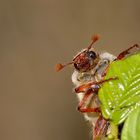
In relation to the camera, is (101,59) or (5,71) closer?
(101,59)

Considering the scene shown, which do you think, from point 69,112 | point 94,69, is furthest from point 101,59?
point 69,112

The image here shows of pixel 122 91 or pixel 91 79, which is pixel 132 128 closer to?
pixel 122 91

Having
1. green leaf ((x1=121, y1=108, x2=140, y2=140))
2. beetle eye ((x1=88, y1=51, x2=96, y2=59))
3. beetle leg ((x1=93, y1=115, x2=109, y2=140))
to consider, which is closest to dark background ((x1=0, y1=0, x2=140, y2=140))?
beetle eye ((x1=88, y1=51, x2=96, y2=59))

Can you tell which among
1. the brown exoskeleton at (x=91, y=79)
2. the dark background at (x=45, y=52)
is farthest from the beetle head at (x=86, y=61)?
the dark background at (x=45, y=52)

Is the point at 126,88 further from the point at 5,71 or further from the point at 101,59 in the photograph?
the point at 5,71

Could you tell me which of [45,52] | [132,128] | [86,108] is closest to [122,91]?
[132,128]

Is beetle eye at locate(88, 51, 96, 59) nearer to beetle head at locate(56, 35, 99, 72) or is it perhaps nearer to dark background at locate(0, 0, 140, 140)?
beetle head at locate(56, 35, 99, 72)
